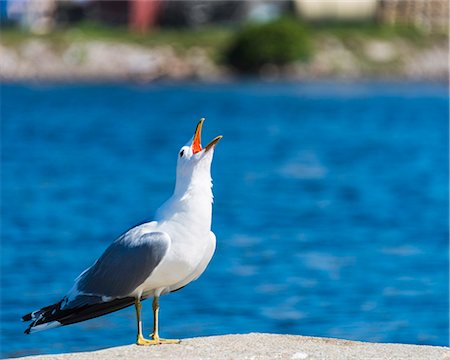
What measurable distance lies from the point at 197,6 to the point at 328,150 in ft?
208

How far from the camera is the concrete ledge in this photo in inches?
368

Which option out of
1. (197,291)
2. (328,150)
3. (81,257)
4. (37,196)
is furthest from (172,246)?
(328,150)

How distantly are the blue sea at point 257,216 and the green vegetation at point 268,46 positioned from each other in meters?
28.3

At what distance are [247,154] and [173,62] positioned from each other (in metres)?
56.3

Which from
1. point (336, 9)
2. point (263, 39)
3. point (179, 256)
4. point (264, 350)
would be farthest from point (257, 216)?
point (336, 9)

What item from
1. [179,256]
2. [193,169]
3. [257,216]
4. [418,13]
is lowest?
[179,256]

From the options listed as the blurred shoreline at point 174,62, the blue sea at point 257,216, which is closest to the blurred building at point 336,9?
the blurred shoreline at point 174,62

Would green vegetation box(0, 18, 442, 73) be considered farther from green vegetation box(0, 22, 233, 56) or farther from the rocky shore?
the rocky shore

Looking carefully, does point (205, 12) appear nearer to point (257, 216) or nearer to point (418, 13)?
point (418, 13)

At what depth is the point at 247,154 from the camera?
47.9 m

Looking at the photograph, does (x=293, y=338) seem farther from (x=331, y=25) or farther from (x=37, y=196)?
(x=331, y=25)

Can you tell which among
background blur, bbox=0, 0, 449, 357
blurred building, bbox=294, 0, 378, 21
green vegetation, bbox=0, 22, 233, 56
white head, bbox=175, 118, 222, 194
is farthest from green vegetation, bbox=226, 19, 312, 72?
white head, bbox=175, 118, 222, 194

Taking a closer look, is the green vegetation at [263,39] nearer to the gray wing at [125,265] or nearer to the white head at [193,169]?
the gray wing at [125,265]

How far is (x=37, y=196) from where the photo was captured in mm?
32750
